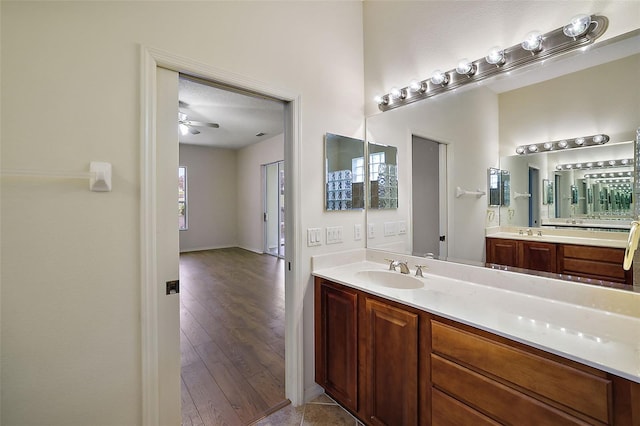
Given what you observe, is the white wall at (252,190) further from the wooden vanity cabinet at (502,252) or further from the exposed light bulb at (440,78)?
the wooden vanity cabinet at (502,252)

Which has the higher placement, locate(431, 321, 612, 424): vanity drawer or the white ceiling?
the white ceiling

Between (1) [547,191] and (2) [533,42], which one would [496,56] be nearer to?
(2) [533,42]

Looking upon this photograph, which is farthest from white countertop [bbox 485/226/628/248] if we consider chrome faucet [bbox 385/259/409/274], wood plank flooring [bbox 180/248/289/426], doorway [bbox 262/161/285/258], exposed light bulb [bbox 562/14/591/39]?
doorway [bbox 262/161/285/258]

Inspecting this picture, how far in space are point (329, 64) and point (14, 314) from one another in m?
2.12

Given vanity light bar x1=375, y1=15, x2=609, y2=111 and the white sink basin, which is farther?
the white sink basin

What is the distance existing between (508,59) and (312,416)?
2.35 m

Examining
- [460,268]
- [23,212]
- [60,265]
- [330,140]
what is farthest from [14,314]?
[460,268]

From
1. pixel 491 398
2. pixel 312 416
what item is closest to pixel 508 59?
pixel 491 398

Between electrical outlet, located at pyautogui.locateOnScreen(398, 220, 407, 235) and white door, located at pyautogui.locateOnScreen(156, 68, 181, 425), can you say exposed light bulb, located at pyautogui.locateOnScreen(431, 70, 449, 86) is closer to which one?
electrical outlet, located at pyautogui.locateOnScreen(398, 220, 407, 235)

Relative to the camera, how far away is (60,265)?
3.44ft

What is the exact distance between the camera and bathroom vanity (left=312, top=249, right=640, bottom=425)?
0.82m

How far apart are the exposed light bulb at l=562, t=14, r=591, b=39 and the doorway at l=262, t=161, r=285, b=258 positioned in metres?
5.57

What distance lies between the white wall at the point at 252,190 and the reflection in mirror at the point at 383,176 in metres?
3.93

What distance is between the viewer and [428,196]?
1952mm
